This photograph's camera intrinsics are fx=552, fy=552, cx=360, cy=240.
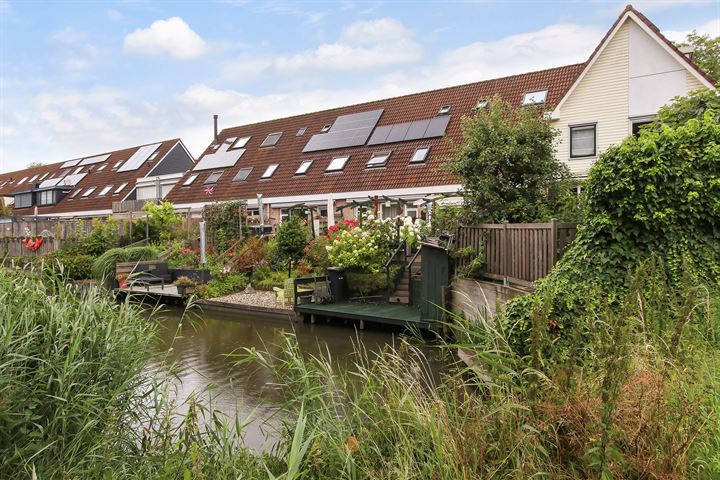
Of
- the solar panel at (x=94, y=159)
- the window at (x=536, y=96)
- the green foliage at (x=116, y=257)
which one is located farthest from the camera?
the solar panel at (x=94, y=159)

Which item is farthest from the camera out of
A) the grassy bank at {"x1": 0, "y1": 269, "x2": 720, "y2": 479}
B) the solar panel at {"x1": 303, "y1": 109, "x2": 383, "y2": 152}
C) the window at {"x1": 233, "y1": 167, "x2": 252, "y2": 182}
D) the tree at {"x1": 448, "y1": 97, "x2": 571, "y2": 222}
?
the window at {"x1": 233, "y1": 167, "x2": 252, "y2": 182}

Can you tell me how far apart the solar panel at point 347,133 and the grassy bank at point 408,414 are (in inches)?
774

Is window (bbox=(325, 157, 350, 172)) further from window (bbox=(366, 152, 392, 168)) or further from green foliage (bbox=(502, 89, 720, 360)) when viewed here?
green foliage (bbox=(502, 89, 720, 360))

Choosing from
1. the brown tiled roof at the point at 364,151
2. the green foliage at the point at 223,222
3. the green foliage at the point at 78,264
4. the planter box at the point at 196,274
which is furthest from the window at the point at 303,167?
the green foliage at the point at 78,264

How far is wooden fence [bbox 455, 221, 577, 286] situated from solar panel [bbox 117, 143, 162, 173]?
3027cm

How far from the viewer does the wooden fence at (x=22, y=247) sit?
23206mm

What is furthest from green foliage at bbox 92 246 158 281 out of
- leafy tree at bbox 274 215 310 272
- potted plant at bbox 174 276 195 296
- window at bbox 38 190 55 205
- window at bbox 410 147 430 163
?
window at bbox 38 190 55 205

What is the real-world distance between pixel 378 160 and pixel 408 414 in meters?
18.7

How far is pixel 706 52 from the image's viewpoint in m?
23.4

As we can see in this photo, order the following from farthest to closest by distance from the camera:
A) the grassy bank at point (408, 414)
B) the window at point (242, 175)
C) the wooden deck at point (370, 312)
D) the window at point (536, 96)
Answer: the window at point (242, 175)
the window at point (536, 96)
the wooden deck at point (370, 312)
the grassy bank at point (408, 414)

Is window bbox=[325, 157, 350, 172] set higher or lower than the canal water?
higher

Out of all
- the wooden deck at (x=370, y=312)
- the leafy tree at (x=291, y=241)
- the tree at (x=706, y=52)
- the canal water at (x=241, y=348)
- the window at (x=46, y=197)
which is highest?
the tree at (x=706, y=52)

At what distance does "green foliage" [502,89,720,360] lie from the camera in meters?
6.01

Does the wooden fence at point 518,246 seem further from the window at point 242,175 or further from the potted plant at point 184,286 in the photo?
the window at point 242,175
